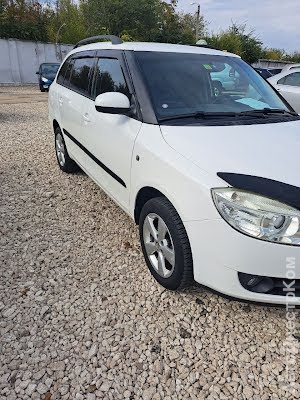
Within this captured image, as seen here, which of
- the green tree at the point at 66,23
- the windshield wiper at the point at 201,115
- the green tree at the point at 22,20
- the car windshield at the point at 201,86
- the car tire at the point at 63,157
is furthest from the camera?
the green tree at the point at 66,23

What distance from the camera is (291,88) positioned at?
24.3 feet

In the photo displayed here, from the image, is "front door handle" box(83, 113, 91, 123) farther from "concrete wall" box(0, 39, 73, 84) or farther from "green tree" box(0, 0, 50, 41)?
"green tree" box(0, 0, 50, 41)

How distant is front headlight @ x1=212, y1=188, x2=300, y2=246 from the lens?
178cm

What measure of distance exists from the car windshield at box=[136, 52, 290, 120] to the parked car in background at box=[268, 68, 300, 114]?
4514 mm

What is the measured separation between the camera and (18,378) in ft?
6.04

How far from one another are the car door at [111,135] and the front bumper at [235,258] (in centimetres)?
89

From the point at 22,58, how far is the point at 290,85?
20.8 meters

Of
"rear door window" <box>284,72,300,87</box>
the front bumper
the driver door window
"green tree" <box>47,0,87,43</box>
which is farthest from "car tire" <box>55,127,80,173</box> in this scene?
"green tree" <box>47,0,87,43</box>

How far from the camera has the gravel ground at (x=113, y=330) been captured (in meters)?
1.82

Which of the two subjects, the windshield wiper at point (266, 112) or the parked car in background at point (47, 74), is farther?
the parked car in background at point (47, 74)

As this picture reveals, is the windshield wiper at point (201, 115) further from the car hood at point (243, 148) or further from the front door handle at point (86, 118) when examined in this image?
the front door handle at point (86, 118)

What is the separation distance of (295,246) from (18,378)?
5.27 feet

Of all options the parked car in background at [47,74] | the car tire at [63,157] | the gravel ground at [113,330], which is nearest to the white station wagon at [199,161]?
the gravel ground at [113,330]

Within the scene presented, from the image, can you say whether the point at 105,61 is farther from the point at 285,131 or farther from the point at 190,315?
the point at 190,315
